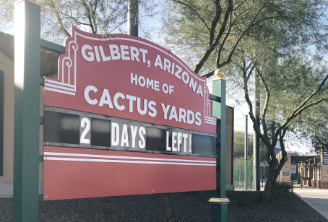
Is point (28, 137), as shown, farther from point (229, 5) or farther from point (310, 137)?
point (310, 137)

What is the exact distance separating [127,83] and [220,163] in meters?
2.50

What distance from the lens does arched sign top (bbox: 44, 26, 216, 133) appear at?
12.8ft

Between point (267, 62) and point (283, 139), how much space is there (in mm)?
6236

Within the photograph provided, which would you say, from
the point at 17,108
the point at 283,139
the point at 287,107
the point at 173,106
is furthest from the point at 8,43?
the point at 283,139

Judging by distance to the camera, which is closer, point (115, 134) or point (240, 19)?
point (115, 134)

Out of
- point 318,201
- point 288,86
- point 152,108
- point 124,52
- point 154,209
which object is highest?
point 288,86

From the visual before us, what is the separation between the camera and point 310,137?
1595cm

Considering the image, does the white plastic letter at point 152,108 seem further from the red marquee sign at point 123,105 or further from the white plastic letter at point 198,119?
the white plastic letter at point 198,119

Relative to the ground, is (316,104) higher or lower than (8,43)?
lower

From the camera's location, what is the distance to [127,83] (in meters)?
4.58

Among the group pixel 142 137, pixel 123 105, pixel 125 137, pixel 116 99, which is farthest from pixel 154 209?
pixel 116 99

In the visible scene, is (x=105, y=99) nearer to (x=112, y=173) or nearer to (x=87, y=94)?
(x=87, y=94)

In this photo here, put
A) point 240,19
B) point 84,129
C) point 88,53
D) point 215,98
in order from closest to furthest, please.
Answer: point 84,129, point 88,53, point 215,98, point 240,19

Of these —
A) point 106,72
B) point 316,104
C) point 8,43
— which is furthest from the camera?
point 316,104
